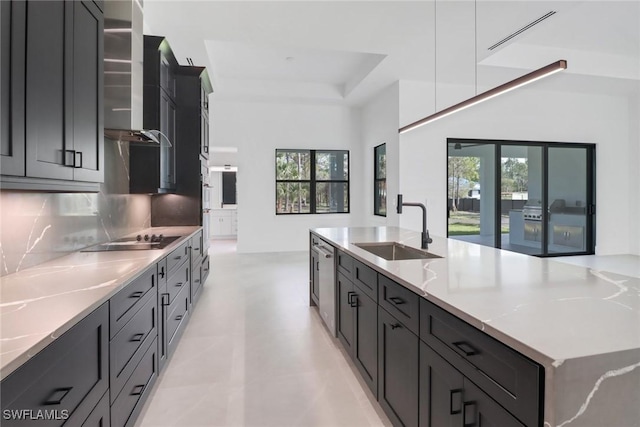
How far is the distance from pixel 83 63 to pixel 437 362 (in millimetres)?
2195

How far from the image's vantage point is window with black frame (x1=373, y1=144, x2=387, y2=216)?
6687mm

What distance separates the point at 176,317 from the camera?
2748mm

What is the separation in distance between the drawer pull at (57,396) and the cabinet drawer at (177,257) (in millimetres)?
1426

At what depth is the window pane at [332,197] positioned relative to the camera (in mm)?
7648

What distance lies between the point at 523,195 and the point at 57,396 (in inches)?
284

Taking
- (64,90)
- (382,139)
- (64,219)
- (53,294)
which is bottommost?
(53,294)

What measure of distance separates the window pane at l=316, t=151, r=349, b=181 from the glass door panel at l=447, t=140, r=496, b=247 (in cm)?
240

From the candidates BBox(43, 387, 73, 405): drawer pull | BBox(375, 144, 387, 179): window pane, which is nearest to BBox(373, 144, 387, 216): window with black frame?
BBox(375, 144, 387, 179): window pane

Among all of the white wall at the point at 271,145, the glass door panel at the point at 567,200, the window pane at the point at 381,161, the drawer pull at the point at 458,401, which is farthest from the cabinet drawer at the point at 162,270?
the glass door panel at the point at 567,200

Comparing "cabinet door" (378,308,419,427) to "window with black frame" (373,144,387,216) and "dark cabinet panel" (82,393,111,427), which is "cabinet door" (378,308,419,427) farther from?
"window with black frame" (373,144,387,216)

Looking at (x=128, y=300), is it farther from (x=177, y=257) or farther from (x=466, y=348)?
(x=466, y=348)

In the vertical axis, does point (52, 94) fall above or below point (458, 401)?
above

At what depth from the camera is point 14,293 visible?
54.6 inches

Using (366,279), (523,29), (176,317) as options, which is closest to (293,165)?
(523,29)
